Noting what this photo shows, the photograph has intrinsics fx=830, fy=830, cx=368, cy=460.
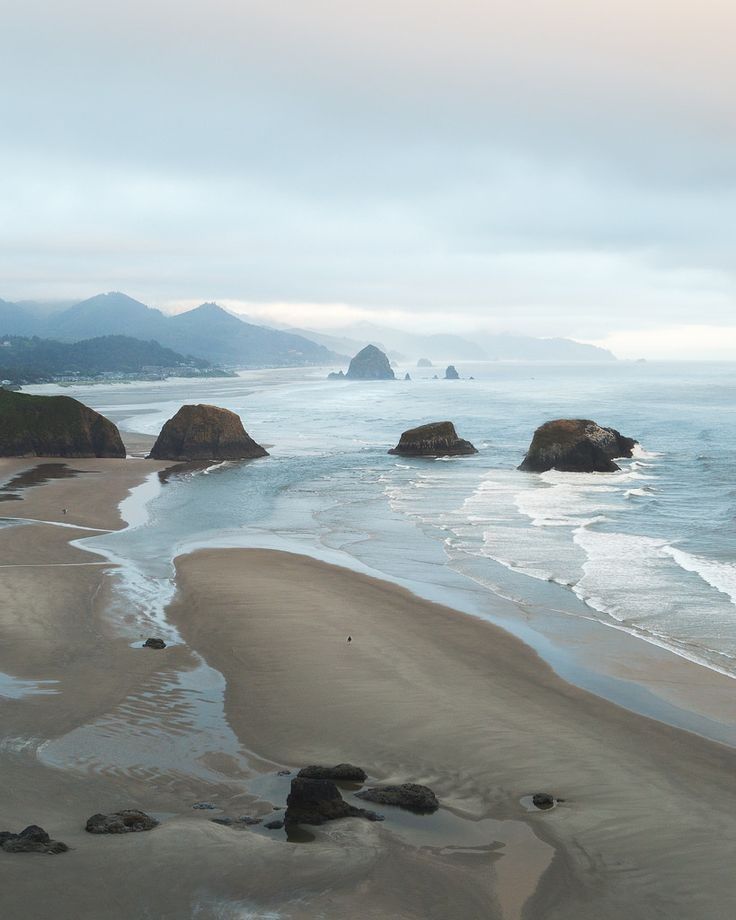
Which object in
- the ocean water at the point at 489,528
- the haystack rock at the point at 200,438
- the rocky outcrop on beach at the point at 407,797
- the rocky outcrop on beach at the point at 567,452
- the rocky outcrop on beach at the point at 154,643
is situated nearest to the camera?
the rocky outcrop on beach at the point at 407,797

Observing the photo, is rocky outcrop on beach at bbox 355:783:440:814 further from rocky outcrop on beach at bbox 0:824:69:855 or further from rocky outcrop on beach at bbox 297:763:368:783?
rocky outcrop on beach at bbox 0:824:69:855

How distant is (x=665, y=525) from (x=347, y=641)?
16.8 meters

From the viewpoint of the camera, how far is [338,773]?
984cm

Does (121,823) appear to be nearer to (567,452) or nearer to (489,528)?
(489,528)

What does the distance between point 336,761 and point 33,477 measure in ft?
110

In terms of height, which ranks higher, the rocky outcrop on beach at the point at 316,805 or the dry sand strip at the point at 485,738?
the rocky outcrop on beach at the point at 316,805

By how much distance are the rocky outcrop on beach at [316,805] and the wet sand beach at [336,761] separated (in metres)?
0.18

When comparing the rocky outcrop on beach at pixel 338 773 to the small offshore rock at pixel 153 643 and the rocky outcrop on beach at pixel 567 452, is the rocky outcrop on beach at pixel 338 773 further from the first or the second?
the rocky outcrop on beach at pixel 567 452

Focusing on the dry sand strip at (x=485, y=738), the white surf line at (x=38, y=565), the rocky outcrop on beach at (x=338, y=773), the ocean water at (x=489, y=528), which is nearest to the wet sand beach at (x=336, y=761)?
the dry sand strip at (x=485, y=738)

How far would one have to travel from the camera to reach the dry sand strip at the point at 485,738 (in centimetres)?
806

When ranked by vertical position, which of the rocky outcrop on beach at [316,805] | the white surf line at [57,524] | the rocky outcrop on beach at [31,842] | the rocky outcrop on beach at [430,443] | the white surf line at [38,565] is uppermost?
the rocky outcrop on beach at [430,443]

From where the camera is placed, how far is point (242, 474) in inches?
1710

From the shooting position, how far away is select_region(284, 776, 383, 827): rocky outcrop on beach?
849 cm

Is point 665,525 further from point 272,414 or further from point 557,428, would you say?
point 272,414
